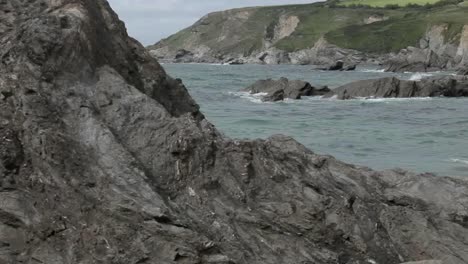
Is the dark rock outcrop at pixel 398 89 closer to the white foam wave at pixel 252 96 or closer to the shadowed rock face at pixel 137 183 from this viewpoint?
the white foam wave at pixel 252 96

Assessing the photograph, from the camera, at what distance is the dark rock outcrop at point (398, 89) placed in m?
63.1

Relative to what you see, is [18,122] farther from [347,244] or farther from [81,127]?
[347,244]

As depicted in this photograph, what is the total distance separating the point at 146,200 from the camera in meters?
8.66

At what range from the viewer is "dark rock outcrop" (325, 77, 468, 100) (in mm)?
63094

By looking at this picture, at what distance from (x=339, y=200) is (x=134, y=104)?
352 centimetres

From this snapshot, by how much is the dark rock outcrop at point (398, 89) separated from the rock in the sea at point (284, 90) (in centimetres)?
214

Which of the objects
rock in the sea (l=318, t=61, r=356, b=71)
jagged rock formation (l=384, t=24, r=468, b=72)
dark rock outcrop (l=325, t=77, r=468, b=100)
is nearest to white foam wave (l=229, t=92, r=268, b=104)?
dark rock outcrop (l=325, t=77, r=468, b=100)

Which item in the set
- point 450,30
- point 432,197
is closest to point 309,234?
point 432,197

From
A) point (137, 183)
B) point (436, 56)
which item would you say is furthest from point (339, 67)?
point (137, 183)

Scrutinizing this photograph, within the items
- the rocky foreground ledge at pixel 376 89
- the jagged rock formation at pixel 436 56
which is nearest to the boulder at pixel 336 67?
the jagged rock formation at pixel 436 56

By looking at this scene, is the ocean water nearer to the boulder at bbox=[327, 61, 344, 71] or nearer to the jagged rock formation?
the jagged rock formation

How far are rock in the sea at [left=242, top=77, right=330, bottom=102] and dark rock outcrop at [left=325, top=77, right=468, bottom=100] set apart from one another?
2143mm

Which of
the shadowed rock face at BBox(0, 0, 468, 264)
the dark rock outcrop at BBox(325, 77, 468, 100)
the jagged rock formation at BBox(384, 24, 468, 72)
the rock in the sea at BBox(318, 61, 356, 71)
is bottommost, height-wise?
the rock in the sea at BBox(318, 61, 356, 71)

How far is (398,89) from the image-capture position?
63594 mm
